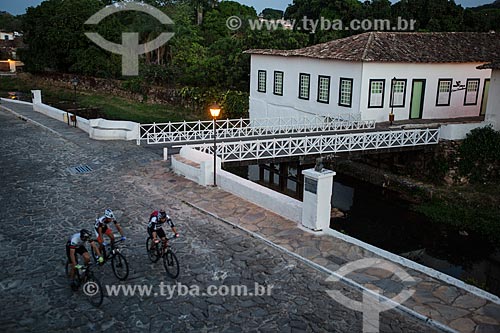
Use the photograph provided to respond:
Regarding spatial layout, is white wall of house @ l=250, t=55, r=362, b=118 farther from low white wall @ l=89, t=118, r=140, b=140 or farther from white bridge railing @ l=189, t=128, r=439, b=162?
low white wall @ l=89, t=118, r=140, b=140

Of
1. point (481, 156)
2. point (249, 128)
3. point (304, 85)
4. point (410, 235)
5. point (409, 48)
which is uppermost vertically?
point (409, 48)

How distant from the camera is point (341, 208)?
20.8 m

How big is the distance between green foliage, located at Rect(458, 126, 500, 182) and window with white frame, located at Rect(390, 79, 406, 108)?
423 cm

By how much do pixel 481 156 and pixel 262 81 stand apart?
13.4 m

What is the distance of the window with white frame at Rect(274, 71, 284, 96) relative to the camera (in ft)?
92.5

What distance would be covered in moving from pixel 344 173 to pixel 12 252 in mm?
17757

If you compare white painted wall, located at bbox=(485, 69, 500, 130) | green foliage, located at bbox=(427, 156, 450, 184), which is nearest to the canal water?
green foliage, located at bbox=(427, 156, 450, 184)

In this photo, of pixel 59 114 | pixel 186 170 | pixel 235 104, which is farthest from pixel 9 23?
pixel 186 170

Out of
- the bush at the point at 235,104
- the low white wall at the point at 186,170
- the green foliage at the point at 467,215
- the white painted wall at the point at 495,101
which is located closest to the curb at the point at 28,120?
the low white wall at the point at 186,170

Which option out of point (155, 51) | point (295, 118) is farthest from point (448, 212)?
point (155, 51)

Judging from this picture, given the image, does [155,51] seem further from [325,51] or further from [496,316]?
[496,316]

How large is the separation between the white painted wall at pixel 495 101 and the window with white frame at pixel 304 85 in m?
8.92

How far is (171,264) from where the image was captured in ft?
30.7

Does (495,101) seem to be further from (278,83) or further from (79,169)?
(79,169)
